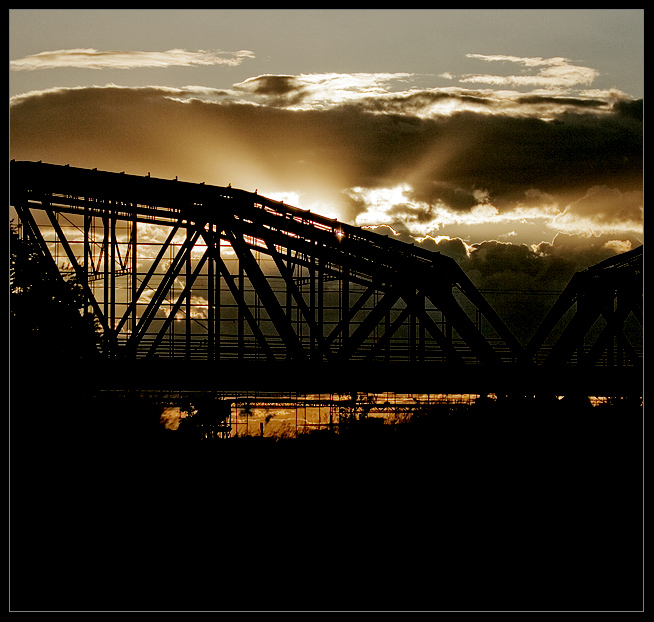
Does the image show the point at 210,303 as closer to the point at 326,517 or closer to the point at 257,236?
the point at 257,236

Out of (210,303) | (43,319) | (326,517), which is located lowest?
(326,517)

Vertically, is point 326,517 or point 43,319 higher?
point 43,319

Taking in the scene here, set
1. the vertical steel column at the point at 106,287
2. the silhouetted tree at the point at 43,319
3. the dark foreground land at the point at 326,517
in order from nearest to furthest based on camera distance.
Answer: the dark foreground land at the point at 326,517 < the silhouetted tree at the point at 43,319 < the vertical steel column at the point at 106,287

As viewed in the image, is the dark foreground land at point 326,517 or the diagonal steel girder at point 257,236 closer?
the dark foreground land at point 326,517

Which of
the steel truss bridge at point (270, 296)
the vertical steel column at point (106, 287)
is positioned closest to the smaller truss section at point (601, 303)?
the steel truss bridge at point (270, 296)

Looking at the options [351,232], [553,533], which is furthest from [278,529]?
[351,232]

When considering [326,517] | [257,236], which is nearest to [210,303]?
[257,236]

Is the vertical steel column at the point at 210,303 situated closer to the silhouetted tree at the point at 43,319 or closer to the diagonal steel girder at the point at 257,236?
the diagonal steel girder at the point at 257,236

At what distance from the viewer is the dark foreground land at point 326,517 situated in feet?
61.8

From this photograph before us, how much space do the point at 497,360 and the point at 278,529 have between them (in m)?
16.3

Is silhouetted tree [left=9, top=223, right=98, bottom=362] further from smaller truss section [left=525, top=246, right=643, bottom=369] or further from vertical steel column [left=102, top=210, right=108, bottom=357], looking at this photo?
smaller truss section [left=525, top=246, right=643, bottom=369]

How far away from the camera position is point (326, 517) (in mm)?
23016

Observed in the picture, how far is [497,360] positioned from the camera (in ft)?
116

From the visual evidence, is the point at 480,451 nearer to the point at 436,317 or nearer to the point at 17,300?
the point at 17,300
